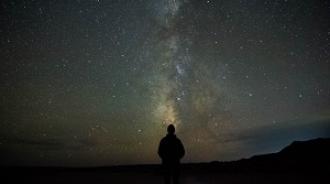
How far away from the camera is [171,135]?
8.72 meters

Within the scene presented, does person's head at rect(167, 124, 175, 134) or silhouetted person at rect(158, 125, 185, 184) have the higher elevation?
person's head at rect(167, 124, 175, 134)

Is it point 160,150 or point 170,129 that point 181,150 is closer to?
point 160,150

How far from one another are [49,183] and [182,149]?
20.0 ft

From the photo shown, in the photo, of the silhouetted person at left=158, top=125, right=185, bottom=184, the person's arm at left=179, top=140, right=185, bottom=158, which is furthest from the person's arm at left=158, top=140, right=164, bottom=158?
the person's arm at left=179, top=140, right=185, bottom=158

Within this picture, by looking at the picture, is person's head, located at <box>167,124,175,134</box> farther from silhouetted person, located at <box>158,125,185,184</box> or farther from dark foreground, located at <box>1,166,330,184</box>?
dark foreground, located at <box>1,166,330,184</box>

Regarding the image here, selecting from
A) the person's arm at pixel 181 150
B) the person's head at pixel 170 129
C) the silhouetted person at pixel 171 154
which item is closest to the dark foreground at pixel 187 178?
the silhouetted person at pixel 171 154

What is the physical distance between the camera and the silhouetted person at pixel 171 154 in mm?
8625

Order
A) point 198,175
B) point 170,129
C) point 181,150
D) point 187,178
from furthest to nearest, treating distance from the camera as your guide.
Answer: point 198,175 → point 187,178 → point 181,150 → point 170,129

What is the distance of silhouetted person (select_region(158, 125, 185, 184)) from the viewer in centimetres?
862

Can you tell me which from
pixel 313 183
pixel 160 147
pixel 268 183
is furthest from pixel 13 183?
pixel 313 183

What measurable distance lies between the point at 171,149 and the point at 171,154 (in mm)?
133

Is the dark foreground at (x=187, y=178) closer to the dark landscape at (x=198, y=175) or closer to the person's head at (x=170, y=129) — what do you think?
the dark landscape at (x=198, y=175)

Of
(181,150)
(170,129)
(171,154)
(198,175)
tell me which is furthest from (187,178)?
(170,129)

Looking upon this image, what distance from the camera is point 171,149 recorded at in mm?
8602
